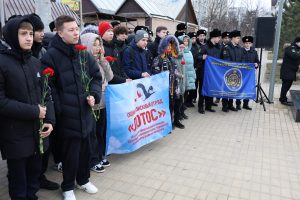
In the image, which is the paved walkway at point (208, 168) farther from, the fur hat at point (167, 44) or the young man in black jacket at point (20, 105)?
the fur hat at point (167, 44)

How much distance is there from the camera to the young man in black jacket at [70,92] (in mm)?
3086

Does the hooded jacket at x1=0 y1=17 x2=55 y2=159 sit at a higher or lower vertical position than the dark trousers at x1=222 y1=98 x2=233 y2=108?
higher

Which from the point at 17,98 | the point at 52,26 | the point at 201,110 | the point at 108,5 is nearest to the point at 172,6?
the point at 108,5

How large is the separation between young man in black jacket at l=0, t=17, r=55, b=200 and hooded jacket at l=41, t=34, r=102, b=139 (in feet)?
0.54

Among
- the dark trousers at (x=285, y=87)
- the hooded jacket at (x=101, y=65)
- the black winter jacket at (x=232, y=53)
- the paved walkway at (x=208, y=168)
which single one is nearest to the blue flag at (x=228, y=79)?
the black winter jacket at (x=232, y=53)

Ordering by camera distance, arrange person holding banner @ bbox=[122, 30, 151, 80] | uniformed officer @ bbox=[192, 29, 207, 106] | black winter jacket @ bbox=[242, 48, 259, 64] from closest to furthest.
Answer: person holding banner @ bbox=[122, 30, 151, 80] → uniformed officer @ bbox=[192, 29, 207, 106] → black winter jacket @ bbox=[242, 48, 259, 64]

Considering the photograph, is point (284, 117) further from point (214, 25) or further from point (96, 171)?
point (214, 25)

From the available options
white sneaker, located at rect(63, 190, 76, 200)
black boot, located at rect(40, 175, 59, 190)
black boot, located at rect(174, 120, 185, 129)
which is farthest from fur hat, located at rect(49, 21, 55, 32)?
white sneaker, located at rect(63, 190, 76, 200)

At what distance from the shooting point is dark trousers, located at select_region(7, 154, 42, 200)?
290cm

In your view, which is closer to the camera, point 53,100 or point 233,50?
point 53,100

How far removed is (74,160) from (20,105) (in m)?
0.94

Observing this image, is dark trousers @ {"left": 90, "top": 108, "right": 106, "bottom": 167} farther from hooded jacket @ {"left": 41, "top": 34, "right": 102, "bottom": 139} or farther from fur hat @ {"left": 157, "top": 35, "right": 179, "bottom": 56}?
fur hat @ {"left": 157, "top": 35, "right": 179, "bottom": 56}

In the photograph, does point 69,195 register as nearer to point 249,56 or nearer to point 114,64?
point 114,64

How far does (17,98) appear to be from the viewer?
2734 millimetres
